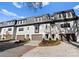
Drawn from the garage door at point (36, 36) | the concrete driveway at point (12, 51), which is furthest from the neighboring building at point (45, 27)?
the concrete driveway at point (12, 51)

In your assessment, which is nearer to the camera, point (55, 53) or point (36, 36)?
point (55, 53)

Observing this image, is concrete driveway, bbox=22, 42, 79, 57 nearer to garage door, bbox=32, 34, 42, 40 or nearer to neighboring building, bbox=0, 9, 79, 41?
neighboring building, bbox=0, 9, 79, 41

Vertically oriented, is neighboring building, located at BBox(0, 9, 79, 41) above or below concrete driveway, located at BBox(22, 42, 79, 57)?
above

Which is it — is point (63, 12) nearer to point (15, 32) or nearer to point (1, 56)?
point (15, 32)

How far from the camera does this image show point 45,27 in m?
17.3

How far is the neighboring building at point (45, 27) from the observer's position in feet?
52.9

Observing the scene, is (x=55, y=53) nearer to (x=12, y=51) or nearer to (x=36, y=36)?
(x=12, y=51)

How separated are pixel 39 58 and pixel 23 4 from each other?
8.50 metres

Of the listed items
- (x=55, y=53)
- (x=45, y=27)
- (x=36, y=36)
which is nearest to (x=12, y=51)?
(x=55, y=53)

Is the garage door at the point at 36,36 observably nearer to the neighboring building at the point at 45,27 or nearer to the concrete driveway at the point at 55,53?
the neighboring building at the point at 45,27

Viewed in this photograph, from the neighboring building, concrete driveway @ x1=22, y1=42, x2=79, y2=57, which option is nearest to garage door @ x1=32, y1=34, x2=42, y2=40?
the neighboring building

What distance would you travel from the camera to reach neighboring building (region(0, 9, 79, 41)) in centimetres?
1611

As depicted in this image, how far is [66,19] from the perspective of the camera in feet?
53.5

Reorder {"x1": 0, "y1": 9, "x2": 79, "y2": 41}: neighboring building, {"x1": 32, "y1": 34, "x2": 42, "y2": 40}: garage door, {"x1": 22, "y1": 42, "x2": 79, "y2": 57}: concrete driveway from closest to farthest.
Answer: {"x1": 22, "y1": 42, "x2": 79, "y2": 57}: concrete driveway < {"x1": 0, "y1": 9, "x2": 79, "y2": 41}: neighboring building < {"x1": 32, "y1": 34, "x2": 42, "y2": 40}: garage door
